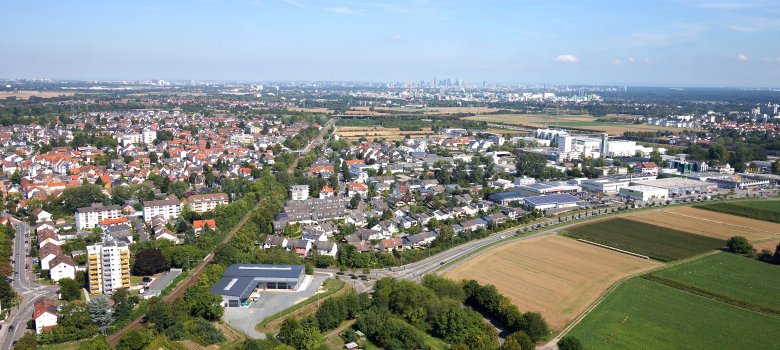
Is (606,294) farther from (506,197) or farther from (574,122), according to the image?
(574,122)

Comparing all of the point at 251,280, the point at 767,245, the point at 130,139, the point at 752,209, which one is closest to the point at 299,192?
the point at 251,280

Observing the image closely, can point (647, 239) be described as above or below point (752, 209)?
below

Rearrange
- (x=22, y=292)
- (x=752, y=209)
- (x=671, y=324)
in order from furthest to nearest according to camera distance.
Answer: (x=752, y=209) → (x=22, y=292) → (x=671, y=324)

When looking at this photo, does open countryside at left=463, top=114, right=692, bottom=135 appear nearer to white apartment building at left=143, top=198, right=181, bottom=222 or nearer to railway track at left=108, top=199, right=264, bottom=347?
railway track at left=108, top=199, right=264, bottom=347

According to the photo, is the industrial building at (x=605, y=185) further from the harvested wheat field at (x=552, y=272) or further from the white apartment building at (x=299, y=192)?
the white apartment building at (x=299, y=192)

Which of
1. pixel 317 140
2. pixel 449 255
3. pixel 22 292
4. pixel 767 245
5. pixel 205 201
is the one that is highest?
pixel 317 140

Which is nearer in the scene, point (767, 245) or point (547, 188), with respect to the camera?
point (767, 245)

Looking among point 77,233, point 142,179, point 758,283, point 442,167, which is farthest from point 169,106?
point 758,283
